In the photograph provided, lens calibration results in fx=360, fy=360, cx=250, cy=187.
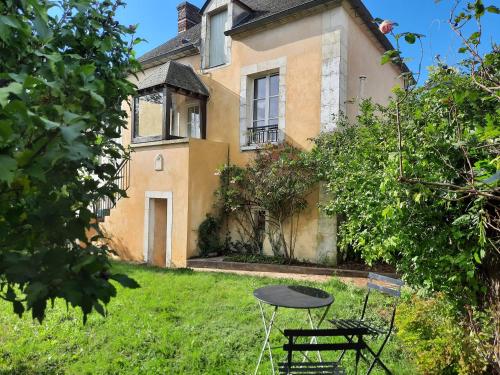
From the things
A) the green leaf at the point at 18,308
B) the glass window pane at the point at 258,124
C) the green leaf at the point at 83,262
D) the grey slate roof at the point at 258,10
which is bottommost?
the green leaf at the point at 18,308

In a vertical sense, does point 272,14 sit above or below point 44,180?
above

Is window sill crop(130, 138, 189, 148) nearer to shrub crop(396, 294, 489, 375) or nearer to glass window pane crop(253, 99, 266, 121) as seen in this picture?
glass window pane crop(253, 99, 266, 121)

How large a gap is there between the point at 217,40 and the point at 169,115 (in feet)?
10.5

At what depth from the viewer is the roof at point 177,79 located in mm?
10748

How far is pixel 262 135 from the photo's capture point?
421 inches

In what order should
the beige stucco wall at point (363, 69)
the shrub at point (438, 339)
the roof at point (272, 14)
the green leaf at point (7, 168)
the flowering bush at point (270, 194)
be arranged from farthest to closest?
the beige stucco wall at point (363, 69) < the roof at point (272, 14) < the flowering bush at point (270, 194) < the shrub at point (438, 339) < the green leaf at point (7, 168)

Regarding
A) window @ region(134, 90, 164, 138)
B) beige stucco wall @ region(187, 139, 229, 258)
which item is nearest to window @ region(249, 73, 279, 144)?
beige stucco wall @ region(187, 139, 229, 258)

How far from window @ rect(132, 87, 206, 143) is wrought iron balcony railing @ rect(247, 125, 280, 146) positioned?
6.26 ft

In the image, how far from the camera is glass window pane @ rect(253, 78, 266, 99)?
10.9m

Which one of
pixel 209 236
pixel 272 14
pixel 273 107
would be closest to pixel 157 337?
pixel 209 236

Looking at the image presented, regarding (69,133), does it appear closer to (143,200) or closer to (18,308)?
(18,308)

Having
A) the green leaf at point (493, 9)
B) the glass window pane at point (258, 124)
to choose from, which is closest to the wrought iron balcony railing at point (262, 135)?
the glass window pane at point (258, 124)

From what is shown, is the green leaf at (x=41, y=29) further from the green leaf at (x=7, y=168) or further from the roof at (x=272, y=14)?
the roof at (x=272, y=14)

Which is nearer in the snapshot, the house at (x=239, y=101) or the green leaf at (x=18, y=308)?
the green leaf at (x=18, y=308)
